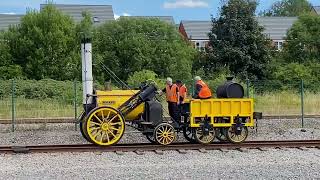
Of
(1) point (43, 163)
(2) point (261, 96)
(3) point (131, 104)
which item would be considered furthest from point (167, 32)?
(1) point (43, 163)

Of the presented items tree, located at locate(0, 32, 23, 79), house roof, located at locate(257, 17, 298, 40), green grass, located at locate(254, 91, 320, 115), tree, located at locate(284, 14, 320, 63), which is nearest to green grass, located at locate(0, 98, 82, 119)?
green grass, located at locate(254, 91, 320, 115)

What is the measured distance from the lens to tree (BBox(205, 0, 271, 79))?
1726 inches

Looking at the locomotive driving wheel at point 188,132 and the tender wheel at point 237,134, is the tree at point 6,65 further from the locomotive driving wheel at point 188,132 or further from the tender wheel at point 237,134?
the tender wheel at point 237,134

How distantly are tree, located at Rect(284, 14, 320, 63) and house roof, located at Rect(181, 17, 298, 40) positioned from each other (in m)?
30.8

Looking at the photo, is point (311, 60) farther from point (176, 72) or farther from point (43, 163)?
point (43, 163)

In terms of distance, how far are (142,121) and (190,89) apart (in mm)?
8266

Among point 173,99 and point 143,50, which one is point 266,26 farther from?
point 173,99

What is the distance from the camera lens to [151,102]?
1614cm

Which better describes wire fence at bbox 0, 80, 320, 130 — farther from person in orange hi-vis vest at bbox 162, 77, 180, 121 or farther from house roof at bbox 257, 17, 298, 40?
house roof at bbox 257, 17, 298, 40

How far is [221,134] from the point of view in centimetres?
1683

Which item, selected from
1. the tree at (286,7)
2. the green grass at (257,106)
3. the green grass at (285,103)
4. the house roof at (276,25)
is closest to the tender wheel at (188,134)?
the green grass at (257,106)

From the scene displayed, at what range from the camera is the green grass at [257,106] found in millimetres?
24469

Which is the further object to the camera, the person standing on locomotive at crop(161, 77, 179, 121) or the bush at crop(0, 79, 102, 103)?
the bush at crop(0, 79, 102, 103)

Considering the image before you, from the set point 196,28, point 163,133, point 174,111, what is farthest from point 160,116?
point 196,28
